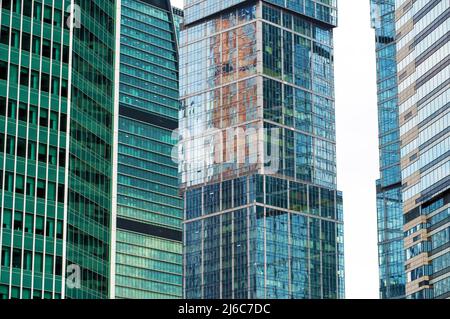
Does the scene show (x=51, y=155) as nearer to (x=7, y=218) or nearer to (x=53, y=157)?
(x=53, y=157)

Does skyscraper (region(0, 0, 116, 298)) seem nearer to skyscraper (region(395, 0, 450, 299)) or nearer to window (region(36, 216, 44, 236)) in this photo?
window (region(36, 216, 44, 236))

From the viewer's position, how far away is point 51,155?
15138cm

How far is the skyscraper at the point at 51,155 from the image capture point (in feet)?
473

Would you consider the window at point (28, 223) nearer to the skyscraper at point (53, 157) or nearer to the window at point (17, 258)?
the skyscraper at point (53, 157)

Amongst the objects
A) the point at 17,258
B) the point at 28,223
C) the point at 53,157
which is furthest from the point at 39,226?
the point at 53,157

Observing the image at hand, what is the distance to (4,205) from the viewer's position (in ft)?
472

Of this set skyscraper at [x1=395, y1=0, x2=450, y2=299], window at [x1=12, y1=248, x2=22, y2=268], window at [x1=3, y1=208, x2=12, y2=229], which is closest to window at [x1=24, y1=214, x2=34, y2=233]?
window at [x1=3, y1=208, x2=12, y2=229]

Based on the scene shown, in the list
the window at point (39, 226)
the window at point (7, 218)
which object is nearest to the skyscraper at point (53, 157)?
the window at point (39, 226)

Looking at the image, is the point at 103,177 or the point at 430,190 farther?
the point at 430,190

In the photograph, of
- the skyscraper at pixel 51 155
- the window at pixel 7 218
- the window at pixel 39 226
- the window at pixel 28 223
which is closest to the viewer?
the window at pixel 7 218

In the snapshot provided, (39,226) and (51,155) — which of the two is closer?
(39,226)
